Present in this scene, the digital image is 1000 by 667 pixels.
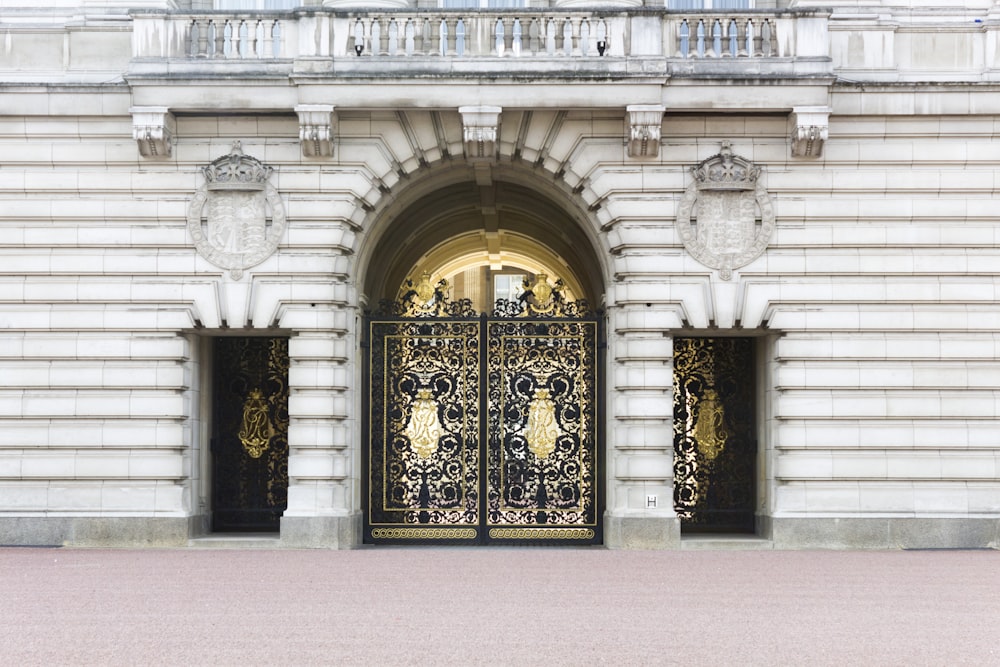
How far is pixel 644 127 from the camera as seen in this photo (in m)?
21.5

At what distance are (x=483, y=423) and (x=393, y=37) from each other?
6.26 meters

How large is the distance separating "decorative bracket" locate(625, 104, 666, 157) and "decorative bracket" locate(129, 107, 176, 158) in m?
6.97

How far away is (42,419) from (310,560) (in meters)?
5.32

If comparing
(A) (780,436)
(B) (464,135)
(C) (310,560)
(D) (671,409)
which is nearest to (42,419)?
(C) (310,560)

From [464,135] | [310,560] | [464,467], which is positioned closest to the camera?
[310,560]

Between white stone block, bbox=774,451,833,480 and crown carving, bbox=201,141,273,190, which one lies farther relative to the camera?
crown carving, bbox=201,141,273,190

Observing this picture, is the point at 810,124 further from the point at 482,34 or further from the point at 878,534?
the point at 878,534

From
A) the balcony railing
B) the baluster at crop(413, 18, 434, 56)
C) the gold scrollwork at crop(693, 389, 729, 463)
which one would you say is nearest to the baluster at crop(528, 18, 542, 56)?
the balcony railing

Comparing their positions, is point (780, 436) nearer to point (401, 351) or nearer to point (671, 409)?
point (671, 409)

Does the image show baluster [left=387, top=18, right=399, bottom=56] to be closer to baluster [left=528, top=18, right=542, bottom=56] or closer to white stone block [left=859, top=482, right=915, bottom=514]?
baluster [left=528, top=18, right=542, bottom=56]

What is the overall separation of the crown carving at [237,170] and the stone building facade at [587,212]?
44mm

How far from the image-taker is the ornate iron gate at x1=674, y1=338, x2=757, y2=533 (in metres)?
23.9

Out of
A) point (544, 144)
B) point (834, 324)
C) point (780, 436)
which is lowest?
point (780, 436)

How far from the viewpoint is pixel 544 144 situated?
22031 mm
